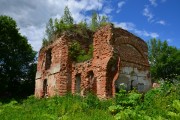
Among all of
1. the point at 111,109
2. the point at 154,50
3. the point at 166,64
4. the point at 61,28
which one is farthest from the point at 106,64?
the point at 154,50

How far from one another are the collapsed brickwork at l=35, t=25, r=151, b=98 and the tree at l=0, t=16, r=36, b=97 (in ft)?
29.5

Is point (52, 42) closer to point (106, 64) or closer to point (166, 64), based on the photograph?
point (106, 64)

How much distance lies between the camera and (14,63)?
90.4 ft

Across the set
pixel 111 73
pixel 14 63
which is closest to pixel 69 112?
pixel 111 73

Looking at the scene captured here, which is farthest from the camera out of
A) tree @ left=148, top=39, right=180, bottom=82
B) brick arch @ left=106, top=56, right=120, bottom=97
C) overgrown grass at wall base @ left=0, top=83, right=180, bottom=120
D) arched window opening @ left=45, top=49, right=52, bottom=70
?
tree @ left=148, top=39, right=180, bottom=82

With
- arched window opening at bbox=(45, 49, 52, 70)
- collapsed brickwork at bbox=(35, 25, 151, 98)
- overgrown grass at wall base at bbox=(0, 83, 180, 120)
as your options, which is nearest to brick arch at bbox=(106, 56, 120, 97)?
collapsed brickwork at bbox=(35, 25, 151, 98)

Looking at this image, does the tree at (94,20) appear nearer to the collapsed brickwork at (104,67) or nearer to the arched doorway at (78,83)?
the collapsed brickwork at (104,67)

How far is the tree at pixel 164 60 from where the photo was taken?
128 feet

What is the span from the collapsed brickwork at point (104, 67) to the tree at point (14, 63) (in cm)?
900

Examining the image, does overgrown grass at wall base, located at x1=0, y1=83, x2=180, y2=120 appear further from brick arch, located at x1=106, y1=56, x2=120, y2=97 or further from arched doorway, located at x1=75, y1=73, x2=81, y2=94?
arched doorway, located at x1=75, y1=73, x2=81, y2=94

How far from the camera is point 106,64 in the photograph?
14734 mm

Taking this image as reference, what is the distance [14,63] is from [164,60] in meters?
23.1

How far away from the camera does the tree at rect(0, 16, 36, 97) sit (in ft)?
88.8

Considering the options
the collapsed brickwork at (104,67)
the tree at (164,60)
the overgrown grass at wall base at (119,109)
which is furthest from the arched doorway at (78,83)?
the tree at (164,60)
